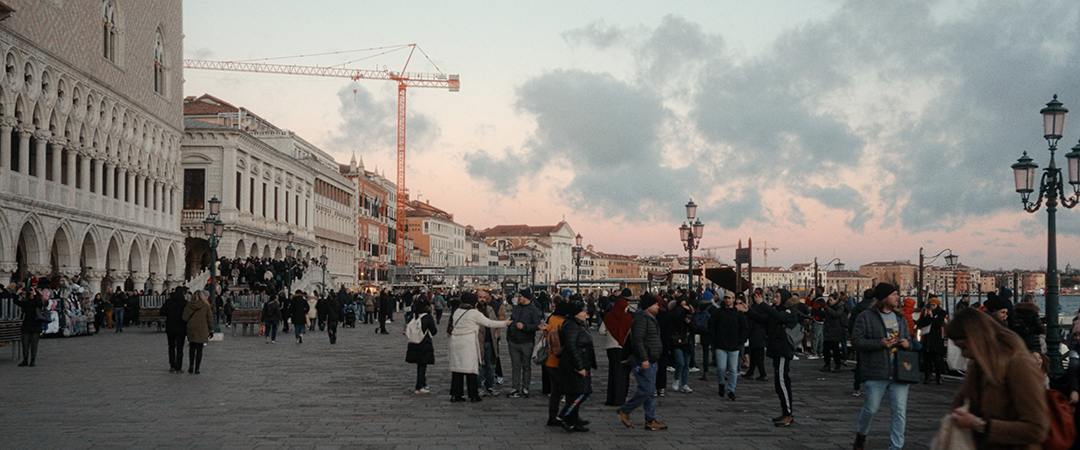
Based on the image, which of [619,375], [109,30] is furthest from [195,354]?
[109,30]

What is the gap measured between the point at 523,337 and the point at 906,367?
18.7 ft

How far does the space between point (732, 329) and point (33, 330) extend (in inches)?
484

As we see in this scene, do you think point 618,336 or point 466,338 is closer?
point 618,336

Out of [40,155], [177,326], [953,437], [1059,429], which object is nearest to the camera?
[1059,429]

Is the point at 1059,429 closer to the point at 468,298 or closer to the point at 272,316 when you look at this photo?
the point at 468,298

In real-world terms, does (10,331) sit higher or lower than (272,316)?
higher

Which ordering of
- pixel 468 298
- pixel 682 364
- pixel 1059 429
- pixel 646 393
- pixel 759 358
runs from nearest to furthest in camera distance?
pixel 1059 429
pixel 646 393
pixel 468 298
pixel 682 364
pixel 759 358

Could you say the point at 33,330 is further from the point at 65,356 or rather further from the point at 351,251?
the point at 351,251

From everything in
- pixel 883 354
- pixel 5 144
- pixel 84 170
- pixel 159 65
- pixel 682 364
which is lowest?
pixel 682 364

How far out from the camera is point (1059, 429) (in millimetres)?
4059

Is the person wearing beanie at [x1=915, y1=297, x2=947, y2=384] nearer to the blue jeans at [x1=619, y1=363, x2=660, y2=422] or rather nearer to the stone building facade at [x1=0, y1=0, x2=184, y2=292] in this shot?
the blue jeans at [x1=619, y1=363, x2=660, y2=422]

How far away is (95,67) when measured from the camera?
1396 inches

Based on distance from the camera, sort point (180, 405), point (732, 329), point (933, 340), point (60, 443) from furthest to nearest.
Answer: point (933, 340) → point (732, 329) → point (180, 405) → point (60, 443)

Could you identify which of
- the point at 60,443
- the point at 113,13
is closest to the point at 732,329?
the point at 60,443
